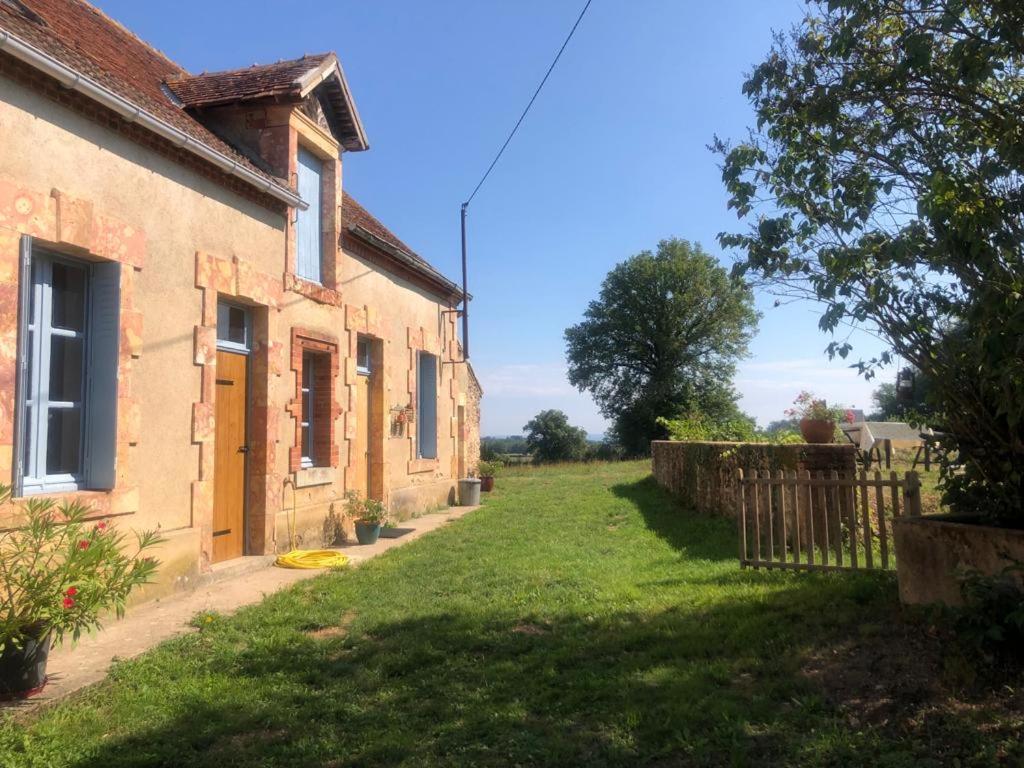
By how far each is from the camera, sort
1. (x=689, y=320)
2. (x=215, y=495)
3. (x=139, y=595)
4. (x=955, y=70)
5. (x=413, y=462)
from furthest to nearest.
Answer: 1. (x=689, y=320)
2. (x=413, y=462)
3. (x=215, y=495)
4. (x=139, y=595)
5. (x=955, y=70)

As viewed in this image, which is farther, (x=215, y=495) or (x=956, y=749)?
(x=215, y=495)

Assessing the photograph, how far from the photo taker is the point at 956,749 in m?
3.29

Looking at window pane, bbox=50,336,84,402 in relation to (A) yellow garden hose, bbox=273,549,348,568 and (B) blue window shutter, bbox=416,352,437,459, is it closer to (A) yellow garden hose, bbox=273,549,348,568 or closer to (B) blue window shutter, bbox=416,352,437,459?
(A) yellow garden hose, bbox=273,549,348,568

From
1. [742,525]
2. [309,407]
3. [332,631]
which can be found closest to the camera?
A: [332,631]

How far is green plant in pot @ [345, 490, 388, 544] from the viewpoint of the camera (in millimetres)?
9711

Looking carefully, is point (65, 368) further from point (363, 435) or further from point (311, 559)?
point (363, 435)

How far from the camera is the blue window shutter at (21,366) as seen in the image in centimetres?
506

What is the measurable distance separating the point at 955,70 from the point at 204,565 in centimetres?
730

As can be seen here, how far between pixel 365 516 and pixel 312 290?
3.11m

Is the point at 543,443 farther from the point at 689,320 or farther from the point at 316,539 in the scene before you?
the point at 316,539

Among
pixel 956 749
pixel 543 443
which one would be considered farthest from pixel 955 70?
pixel 543 443

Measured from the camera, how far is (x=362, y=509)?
995 centimetres

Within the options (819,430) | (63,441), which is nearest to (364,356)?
(63,441)

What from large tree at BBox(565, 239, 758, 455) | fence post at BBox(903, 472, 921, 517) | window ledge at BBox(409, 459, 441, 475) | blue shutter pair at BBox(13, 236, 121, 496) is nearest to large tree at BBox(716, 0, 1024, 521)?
fence post at BBox(903, 472, 921, 517)
